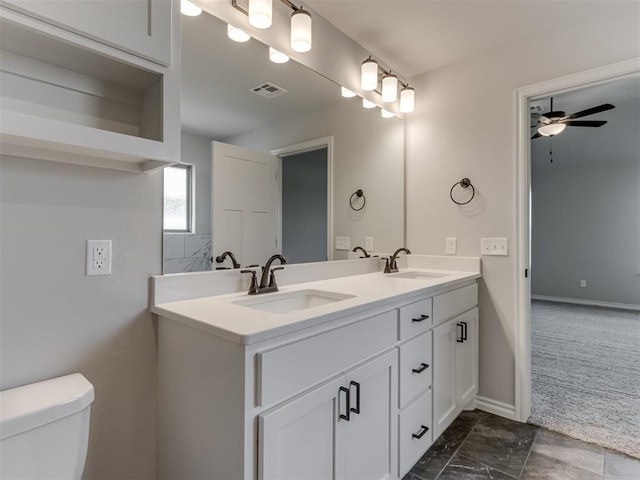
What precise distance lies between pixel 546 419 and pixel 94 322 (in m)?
2.46

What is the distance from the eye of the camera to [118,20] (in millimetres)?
990

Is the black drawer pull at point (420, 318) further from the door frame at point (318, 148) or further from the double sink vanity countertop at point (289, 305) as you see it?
Result: the door frame at point (318, 148)

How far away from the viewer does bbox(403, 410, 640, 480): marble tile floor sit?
162 cm

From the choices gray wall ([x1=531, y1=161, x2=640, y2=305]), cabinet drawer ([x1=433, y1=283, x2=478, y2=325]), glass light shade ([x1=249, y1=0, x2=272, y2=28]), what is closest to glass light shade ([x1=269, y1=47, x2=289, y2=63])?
glass light shade ([x1=249, y1=0, x2=272, y2=28])

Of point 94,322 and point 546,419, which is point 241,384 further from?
point 546,419

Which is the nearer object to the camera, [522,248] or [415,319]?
[415,319]

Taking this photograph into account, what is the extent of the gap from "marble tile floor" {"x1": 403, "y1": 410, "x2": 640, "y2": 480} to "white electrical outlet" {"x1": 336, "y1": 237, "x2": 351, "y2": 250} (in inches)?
Result: 47.2

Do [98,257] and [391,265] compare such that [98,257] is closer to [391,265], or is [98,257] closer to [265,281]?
[265,281]

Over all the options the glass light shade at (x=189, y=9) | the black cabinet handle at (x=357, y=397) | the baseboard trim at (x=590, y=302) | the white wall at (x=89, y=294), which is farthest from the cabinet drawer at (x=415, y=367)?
the baseboard trim at (x=590, y=302)

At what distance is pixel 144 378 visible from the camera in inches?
50.4

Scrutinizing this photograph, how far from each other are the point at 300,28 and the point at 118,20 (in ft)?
2.99

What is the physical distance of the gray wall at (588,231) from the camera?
5.24m

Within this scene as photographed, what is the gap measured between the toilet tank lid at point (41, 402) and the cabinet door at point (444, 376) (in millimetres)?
1485

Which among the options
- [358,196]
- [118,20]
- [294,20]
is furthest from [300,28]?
[358,196]
